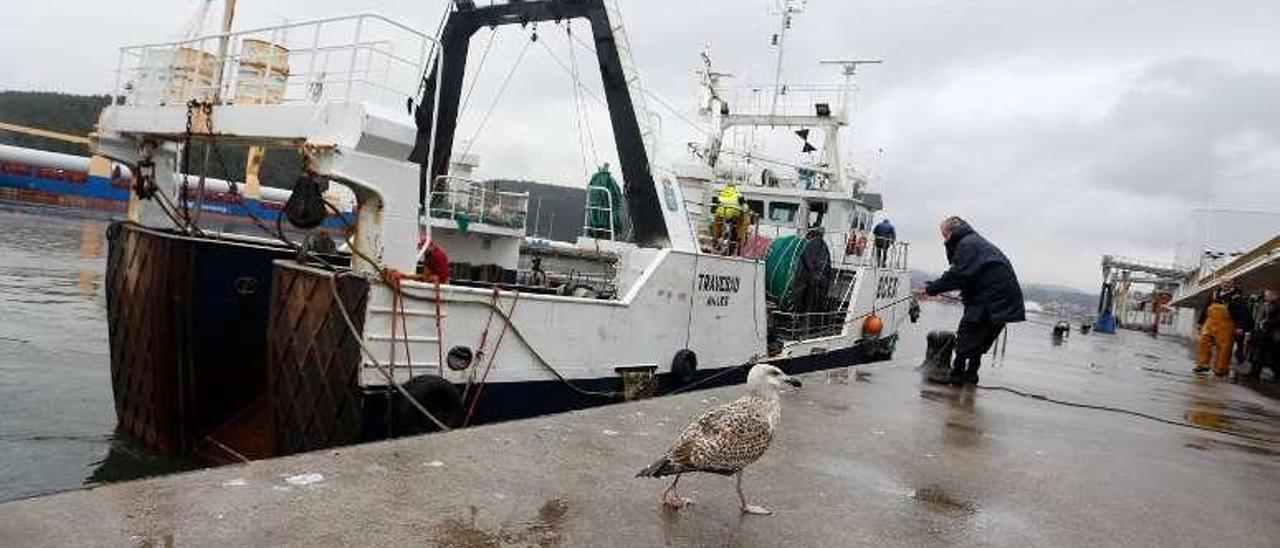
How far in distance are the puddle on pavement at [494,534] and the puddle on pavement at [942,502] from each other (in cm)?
197

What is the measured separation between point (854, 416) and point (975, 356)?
11.0 feet

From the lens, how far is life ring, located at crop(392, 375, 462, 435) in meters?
6.91

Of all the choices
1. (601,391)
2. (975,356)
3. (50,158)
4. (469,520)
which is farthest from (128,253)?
(50,158)

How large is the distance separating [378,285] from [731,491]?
373cm

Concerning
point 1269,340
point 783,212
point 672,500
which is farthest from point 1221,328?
point 672,500

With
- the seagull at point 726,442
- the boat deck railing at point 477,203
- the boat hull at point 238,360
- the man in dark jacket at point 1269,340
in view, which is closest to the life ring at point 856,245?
the man in dark jacket at point 1269,340

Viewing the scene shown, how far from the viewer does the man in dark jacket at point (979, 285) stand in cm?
873

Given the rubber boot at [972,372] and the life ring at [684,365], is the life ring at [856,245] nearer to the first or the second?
the rubber boot at [972,372]

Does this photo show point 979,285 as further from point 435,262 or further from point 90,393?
point 90,393

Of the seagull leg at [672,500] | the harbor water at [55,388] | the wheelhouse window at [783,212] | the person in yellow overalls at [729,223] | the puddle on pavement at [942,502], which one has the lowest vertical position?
the harbor water at [55,388]

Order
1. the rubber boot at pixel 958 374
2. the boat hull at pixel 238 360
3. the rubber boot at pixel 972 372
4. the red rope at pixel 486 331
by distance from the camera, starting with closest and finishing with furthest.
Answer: the boat hull at pixel 238 360 < the red rope at pixel 486 331 < the rubber boot at pixel 958 374 < the rubber boot at pixel 972 372

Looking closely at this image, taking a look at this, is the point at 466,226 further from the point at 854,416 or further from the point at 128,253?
the point at 854,416

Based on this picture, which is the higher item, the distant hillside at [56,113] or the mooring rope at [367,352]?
the distant hillside at [56,113]

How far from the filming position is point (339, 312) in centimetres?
693
